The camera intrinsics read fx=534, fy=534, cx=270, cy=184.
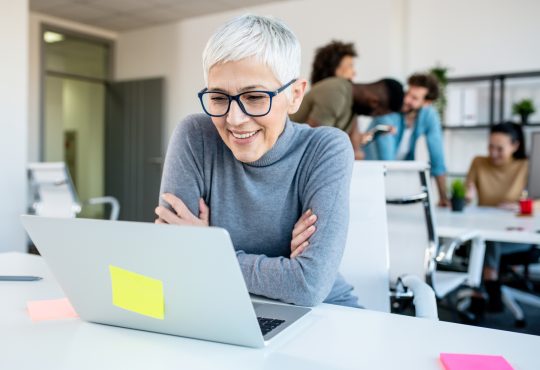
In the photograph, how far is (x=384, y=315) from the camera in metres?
1.04

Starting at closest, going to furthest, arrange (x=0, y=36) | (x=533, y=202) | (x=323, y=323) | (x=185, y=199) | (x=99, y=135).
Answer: (x=323, y=323), (x=185, y=199), (x=533, y=202), (x=0, y=36), (x=99, y=135)

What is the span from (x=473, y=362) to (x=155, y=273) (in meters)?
0.49

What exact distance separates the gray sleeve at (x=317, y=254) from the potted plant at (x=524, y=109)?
173 inches

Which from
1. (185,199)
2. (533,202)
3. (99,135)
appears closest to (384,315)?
(185,199)

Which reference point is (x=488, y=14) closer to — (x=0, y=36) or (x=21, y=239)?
(x=0, y=36)

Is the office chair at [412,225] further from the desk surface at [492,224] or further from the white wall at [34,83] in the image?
the white wall at [34,83]

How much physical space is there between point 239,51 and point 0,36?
3.94 metres

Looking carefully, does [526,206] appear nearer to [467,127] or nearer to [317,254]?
[467,127]

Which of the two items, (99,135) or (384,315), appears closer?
(384,315)

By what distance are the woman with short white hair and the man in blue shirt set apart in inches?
95.9

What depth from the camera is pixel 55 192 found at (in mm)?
4164

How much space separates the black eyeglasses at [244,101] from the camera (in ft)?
3.98

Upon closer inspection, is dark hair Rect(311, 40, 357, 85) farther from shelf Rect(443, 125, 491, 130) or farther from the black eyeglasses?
shelf Rect(443, 125, 491, 130)

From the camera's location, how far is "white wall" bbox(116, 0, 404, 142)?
5758mm
